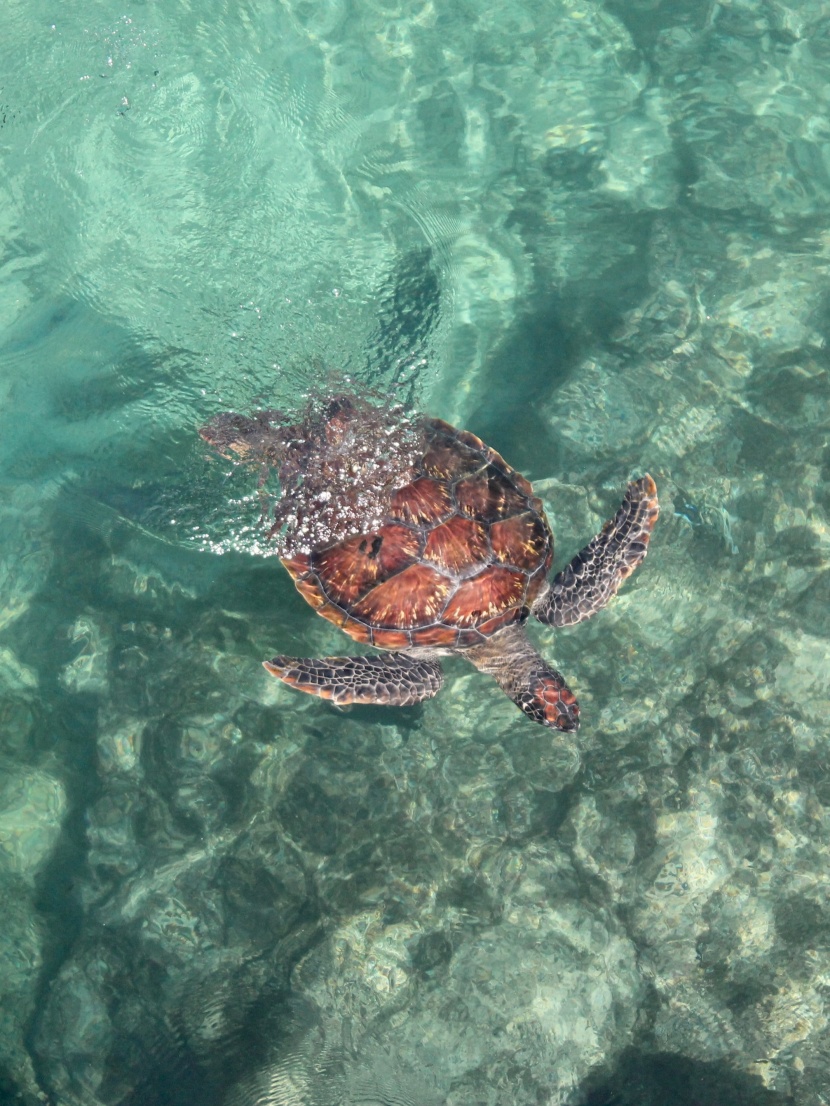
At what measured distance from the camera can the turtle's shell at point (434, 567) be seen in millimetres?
5414

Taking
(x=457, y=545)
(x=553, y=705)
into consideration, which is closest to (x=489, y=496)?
(x=457, y=545)

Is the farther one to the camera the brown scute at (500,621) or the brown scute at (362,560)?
the brown scute at (500,621)

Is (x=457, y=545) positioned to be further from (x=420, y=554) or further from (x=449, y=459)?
(x=449, y=459)

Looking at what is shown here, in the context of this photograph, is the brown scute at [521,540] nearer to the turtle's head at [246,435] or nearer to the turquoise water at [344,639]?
the turquoise water at [344,639]

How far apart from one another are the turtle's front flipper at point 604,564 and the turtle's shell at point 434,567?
0.24 m

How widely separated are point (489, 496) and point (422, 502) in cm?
58

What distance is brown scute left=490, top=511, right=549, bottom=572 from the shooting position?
18.4 feet

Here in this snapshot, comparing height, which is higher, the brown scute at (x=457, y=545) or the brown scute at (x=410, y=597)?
the brown scute at (x=457, y=545)

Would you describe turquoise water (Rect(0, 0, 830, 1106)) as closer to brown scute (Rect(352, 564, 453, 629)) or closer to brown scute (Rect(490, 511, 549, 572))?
brown scute (Rect(490, 511, 549, 572))

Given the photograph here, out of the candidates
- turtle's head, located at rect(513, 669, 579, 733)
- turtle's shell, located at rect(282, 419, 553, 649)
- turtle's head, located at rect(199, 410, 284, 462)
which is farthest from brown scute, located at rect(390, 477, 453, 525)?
turtle's head, located at rect(513, 669, 579, 733)

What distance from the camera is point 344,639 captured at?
6258 millimetres

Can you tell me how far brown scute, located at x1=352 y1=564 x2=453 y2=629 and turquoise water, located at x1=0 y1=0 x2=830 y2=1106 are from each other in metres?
0.95

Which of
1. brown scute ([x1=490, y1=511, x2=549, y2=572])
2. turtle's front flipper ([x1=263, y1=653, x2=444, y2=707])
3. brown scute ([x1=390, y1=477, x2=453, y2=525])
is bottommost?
turtle's front flipper ([x1=263, y1=653, x2=444, y2=707])

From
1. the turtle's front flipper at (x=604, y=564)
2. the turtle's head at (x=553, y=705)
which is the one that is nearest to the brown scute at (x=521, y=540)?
the turtle's front flipper at (x=604, y=564)
